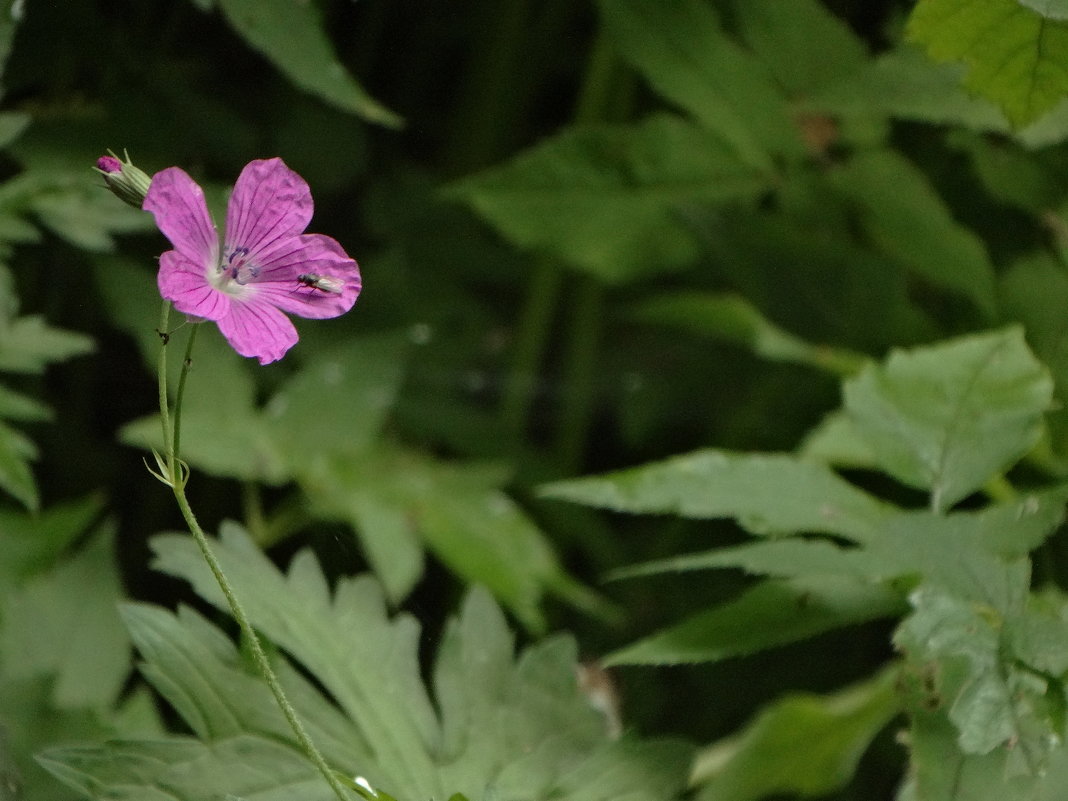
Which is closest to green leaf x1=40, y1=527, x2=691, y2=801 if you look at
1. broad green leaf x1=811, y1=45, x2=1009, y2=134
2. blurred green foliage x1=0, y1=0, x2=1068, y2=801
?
blurred green foliage x1=0, y1=0, x2=1068, y2=801

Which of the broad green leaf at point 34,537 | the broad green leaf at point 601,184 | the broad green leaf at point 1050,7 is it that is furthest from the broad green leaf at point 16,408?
the broad green leaf at point 1050,7

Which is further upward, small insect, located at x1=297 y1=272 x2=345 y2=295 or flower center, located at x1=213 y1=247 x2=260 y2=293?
flower center, located at x1=213 y1=247 x2=260 y2=293

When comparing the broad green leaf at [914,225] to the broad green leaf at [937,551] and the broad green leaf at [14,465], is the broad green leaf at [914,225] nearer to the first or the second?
the broad green leaf at [937,551]

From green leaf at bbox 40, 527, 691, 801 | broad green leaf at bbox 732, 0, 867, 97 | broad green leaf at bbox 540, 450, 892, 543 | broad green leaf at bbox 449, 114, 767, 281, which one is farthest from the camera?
broad green leaf at bbox 449, 114, 767, 281

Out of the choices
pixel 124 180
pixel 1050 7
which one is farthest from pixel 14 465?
pixel 1050 7

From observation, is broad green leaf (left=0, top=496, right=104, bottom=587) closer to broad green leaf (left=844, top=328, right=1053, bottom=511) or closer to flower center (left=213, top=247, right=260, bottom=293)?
flower center (left=213, top=247, right=260, bottom=293)

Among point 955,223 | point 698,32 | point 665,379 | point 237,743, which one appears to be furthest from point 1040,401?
point 665,379

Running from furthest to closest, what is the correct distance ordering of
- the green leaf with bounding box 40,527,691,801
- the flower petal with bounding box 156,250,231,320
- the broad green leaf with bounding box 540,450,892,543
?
the broad green leaf with bounding box 540,450,892,543 → the green leaf with bounding box 40,527,691,801 → the flower petal with bounding box 156,250,231,320
